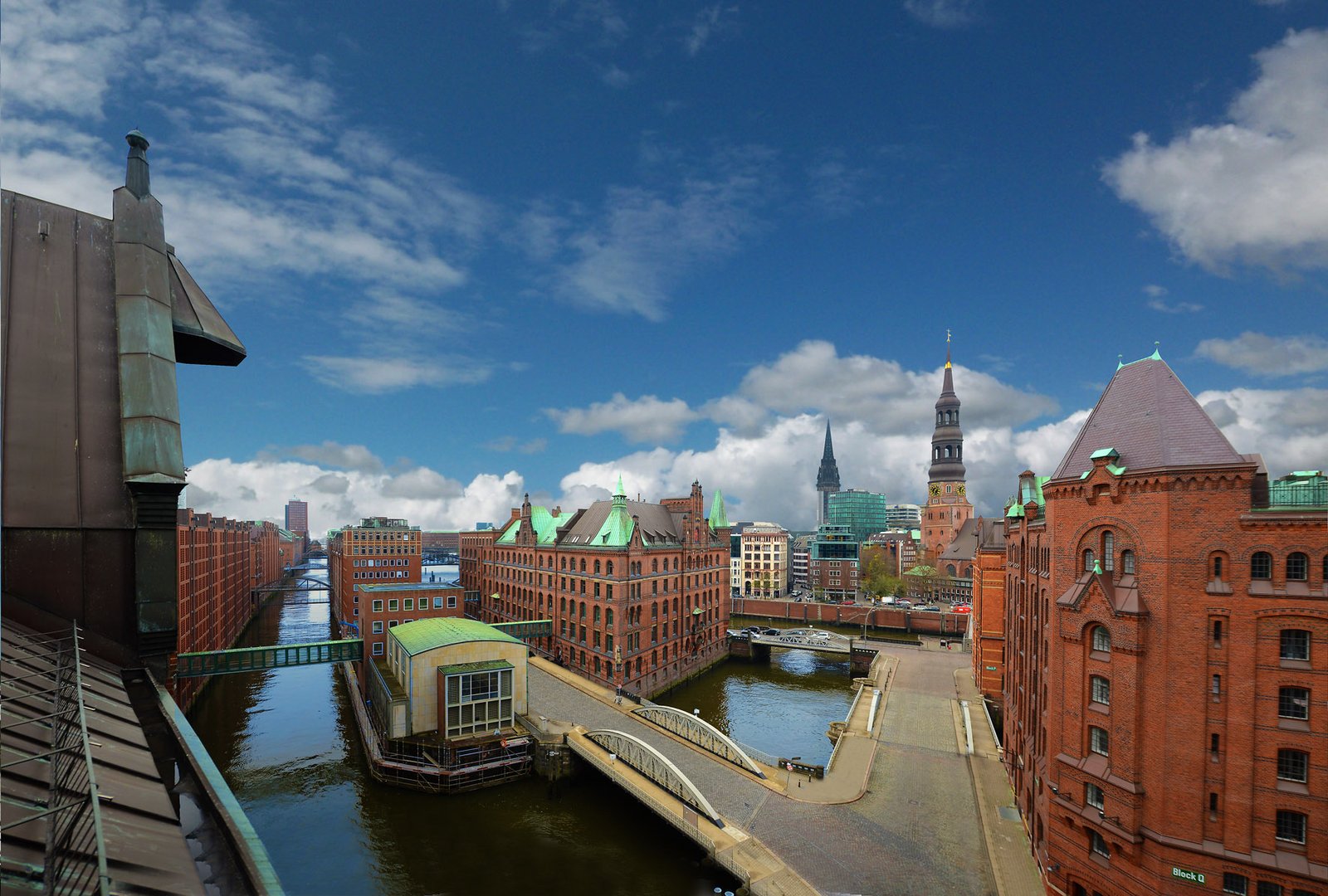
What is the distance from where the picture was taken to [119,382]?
1203 cm

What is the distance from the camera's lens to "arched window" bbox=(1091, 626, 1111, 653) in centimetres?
2450

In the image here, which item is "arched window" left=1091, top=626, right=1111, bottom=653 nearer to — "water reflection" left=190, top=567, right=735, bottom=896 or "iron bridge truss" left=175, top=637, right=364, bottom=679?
"water reflection" left=190, top=567, right=735, bottom=896

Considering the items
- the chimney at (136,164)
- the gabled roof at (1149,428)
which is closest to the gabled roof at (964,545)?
the gabled roof at (1149,428)

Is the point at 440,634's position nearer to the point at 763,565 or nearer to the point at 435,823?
the point at 435,823

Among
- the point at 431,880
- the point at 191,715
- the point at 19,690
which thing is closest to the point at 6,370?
the point at 19,690

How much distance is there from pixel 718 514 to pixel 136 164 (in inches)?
2968

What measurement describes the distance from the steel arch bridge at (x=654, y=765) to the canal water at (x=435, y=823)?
2.52m

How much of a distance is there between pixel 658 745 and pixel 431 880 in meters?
15.4

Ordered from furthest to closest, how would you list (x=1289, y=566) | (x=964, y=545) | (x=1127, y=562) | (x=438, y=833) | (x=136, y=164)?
(x=964, y=545)
(x=438, y=833)
(x=1127, y=562)
(x=1289, y=566)
(x=136, y=164)

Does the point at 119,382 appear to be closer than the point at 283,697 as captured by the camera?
Yes

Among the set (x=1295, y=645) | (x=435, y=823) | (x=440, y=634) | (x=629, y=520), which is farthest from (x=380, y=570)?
(x=1295, y=645)

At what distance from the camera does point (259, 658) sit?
47.2 metres

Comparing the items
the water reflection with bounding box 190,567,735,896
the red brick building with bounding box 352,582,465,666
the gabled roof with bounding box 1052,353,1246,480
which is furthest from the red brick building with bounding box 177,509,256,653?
the gabled roof with bounding box 1052,353,1246,480

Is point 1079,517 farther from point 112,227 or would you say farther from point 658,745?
point 112,227
